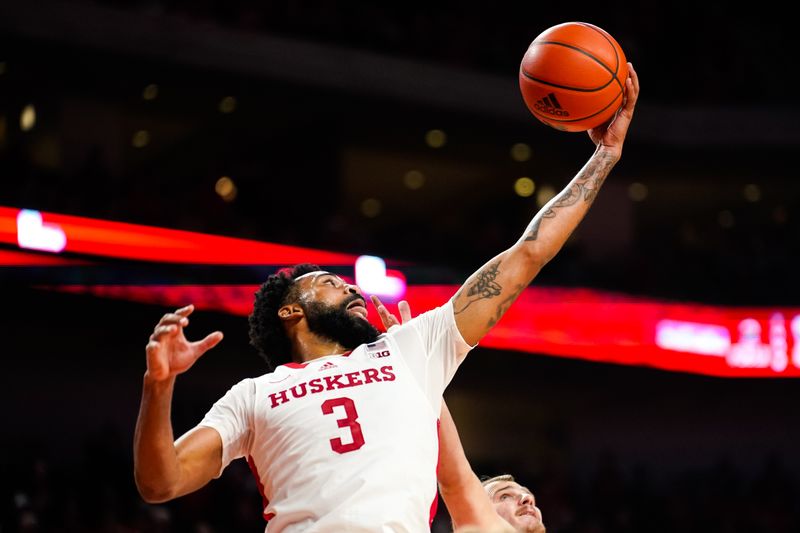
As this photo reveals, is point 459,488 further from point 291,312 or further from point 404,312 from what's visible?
point 291,312

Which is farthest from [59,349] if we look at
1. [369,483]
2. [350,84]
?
[369,483]

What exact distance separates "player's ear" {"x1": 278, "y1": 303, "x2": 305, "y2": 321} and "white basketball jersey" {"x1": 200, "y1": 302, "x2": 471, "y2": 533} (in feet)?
0.91

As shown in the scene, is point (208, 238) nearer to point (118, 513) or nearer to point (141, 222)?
point (141, 222)

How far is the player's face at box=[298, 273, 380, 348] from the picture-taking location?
3734mm

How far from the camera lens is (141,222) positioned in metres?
11.2

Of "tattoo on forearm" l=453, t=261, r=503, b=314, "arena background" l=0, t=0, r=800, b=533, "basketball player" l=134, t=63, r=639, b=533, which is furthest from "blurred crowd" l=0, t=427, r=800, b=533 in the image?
"tattoo on forearm" l=453, t=261, r=503, b=314

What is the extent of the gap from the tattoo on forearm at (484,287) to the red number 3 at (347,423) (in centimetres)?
48

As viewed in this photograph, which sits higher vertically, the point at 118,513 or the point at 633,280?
the point at 633,280

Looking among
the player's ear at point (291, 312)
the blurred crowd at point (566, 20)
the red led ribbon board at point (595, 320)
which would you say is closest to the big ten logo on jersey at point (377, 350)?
the player's ear at point (291, 312)

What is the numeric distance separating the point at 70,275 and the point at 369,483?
8479 millimetres

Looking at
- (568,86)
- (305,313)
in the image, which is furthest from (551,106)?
(305,313)

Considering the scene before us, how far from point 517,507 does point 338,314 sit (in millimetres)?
1003

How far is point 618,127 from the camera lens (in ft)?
13.4

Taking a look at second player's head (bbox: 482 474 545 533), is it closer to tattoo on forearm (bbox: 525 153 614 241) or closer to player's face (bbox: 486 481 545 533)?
player's face (bbox: 486 481 545 533)
